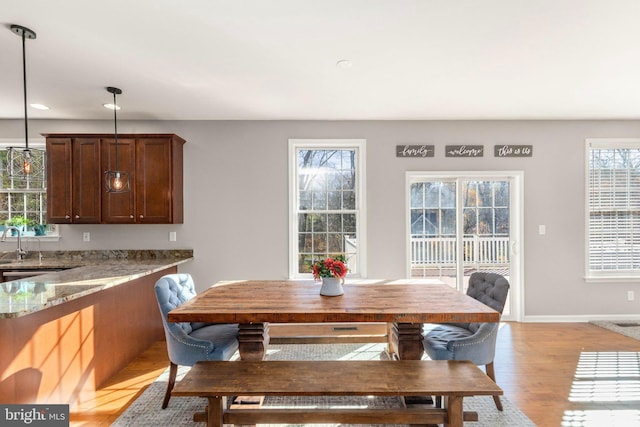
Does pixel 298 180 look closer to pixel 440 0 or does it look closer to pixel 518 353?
pixel 440 0

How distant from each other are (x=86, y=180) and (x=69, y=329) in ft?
6.98

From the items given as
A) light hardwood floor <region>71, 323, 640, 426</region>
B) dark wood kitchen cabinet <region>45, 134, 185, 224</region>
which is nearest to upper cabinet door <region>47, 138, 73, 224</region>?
dark wood kitchen cabinet <region>45, 134, 185, 224</region>

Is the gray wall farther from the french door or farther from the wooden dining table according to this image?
the wooden dining table

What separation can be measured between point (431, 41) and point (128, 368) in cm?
379

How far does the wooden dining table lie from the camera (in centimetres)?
191

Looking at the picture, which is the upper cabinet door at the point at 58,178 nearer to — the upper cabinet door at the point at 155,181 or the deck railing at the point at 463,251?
the upper cabinet door at the point at 155,181

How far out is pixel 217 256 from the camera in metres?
4.09

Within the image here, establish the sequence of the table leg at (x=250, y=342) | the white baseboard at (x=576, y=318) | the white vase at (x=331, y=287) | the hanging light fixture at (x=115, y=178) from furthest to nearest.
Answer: the white baseboard at (x=576, y=318) → the hanging light fixture at (x=115, y=178) → the white vase at (x=331, y=287) → the table leg at (x=250, y=342)

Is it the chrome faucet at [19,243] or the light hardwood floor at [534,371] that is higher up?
the chrome faucet at [19,243]

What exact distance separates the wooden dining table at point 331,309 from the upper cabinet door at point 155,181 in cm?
165

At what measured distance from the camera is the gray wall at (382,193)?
4094mm

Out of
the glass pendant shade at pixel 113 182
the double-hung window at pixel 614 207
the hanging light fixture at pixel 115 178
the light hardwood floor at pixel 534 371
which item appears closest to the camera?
the light hardwood floor at pixel 534 371

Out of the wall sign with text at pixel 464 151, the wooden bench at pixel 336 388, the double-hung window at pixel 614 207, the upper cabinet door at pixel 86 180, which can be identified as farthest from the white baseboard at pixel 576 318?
the upper cabinet door at pixel 86 180

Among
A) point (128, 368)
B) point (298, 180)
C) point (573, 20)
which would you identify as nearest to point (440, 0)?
point (573, 20)
